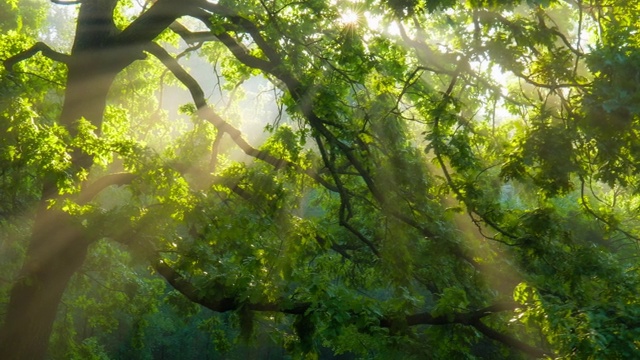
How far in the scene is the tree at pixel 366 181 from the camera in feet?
24.4

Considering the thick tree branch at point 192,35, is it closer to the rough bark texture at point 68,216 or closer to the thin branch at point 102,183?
the rough bark texture at point 68,216

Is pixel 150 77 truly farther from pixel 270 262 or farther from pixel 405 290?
pixel 405 290

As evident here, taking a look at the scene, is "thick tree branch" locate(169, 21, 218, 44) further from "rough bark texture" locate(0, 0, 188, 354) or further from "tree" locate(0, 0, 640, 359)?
"rough bark texture" locate(0, 0, 188, 354)

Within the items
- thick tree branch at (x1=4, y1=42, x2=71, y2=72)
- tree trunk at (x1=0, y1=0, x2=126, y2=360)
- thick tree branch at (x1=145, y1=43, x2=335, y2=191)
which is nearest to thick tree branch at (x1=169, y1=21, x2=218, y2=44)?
thick tree branch at (x1=145, y1=43, x2=335, y2=191)

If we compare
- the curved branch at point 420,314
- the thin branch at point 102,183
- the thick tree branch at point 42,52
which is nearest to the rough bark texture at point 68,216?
the thick tree branch at point 42,52

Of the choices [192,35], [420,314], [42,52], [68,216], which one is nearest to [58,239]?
[68,216]

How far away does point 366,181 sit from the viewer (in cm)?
911

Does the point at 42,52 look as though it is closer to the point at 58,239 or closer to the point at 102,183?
the point at 102,183

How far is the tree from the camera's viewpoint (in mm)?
7438

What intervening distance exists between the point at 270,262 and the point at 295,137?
2.34 metres

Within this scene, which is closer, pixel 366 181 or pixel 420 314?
pixel 420 314

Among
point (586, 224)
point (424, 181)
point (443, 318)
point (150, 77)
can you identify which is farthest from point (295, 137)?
point (586, 224)

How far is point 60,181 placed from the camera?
7.44 metres

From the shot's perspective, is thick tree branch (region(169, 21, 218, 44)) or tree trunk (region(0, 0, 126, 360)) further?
thick tree branch (region(169, 21, 218, 44))
